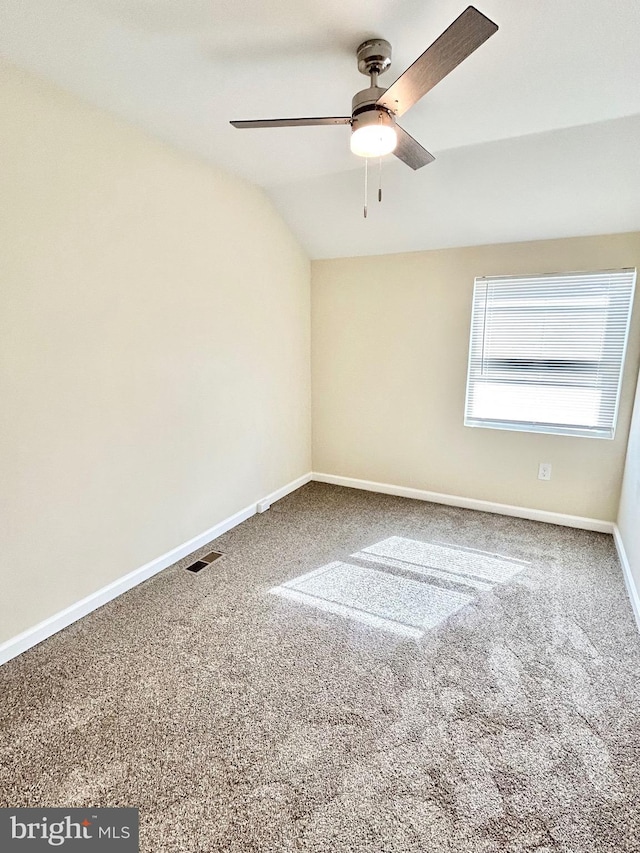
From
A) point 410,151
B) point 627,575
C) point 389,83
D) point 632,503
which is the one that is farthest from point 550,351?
point 389,83

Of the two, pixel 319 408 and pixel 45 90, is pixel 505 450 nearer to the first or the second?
pixel 319 408

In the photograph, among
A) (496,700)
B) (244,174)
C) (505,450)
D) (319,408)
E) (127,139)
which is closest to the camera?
(496,700)

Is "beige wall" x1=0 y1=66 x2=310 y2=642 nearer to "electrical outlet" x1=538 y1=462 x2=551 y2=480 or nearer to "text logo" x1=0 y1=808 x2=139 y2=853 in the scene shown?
"text logo" x1=0 y1=808 x2=139 y2=853

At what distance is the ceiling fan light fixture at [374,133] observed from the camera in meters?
1.54

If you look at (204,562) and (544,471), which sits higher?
(544,471)

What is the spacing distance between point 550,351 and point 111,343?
274cm

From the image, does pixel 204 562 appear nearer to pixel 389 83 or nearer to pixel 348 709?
pixel 348 709

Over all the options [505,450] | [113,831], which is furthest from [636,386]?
[113,831]

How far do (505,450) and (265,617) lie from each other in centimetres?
212

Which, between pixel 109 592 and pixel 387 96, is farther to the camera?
pixel 109 592

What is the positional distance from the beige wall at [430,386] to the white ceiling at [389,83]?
0.87ft

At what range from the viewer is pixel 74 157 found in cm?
186

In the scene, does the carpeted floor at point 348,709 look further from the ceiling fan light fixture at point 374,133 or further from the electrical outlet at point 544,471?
the ceiling fan light fixture at point 374,133

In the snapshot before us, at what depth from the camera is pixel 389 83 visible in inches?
69.1
